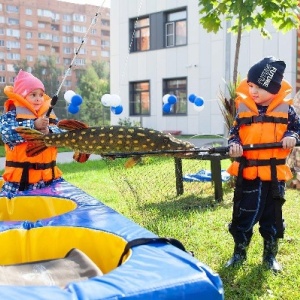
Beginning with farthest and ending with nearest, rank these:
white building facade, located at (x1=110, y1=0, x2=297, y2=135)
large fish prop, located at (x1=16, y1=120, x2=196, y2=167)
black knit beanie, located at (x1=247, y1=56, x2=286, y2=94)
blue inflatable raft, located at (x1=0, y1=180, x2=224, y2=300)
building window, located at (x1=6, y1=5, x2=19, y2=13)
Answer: building window, located at (x1=6, y1=5, x2=19, y2=13) → white building facade, located at (x1=110, y1=0, x2=297, y2=135) → black knit beanie, located at (x1=247, y1=56, x2=286, y2=94) → large fish prop, located at (x1=16, y1=120, x2=196, y2=167) → blue inflatable raft, located at (x1=0, y1=180, x2=224, y2=300)

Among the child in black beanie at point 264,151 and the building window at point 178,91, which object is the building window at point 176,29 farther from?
the child in black beanie at point 264,151

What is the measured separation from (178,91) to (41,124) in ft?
44.7

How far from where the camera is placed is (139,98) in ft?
59.6

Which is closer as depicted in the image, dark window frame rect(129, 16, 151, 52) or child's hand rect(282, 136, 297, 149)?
child's hand rect(282, 136, 297, 149)

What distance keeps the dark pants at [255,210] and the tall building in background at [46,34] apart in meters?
52.8

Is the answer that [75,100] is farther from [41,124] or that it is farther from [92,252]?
[92,252]

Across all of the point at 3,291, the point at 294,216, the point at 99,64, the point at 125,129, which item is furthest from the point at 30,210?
the point at 99,64

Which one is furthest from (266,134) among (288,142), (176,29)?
(176,29)

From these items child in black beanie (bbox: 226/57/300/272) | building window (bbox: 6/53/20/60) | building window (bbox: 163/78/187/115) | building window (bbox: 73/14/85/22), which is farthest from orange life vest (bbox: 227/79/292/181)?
building window (bbox: 73/14/85/22)

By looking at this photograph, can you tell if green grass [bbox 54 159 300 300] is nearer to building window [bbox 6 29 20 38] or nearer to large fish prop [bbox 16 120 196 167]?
large fish prop [bbox 16 120 196 167]

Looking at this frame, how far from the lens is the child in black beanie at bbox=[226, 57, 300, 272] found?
3.18 metres

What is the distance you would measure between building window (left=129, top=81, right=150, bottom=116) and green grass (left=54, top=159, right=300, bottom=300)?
11.9 m

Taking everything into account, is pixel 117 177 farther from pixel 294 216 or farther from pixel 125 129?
pixel 294 216

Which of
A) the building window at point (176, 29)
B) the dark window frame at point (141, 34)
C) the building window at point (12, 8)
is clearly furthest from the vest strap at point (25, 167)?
the building window at point (12, 8)
